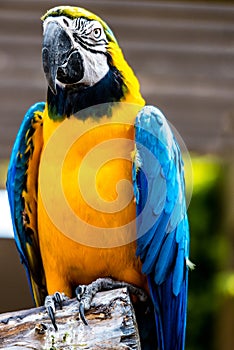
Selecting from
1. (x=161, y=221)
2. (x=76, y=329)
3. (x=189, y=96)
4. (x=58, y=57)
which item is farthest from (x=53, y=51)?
(x=189, y=96)

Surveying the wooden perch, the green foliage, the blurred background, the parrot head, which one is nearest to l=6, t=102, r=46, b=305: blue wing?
the parrot head

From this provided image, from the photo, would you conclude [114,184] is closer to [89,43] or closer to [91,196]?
[91,196]

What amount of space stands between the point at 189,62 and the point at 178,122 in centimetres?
39

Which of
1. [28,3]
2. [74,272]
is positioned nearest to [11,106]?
[28,3]

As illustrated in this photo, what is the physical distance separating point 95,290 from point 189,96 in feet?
5.27

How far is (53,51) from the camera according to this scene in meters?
1.44

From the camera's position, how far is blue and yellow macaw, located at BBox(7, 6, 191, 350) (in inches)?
59.1

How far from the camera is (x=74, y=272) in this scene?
61.7 inches

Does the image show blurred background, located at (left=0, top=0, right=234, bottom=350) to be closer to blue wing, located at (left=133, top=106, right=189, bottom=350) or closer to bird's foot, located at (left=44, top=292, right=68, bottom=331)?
blue wing, located at (left=133, top=106, right=189, bottom=350)

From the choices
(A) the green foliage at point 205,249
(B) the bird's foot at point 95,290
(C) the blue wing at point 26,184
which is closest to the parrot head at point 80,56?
(C) the blue wing at point 26,184

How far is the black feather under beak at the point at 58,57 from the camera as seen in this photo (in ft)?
4.70

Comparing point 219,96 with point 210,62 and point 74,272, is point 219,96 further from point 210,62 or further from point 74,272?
point 74,272

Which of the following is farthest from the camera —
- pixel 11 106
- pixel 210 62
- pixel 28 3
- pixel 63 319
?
pixel 11 106

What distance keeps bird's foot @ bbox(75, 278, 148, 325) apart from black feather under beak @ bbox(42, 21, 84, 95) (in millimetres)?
391
